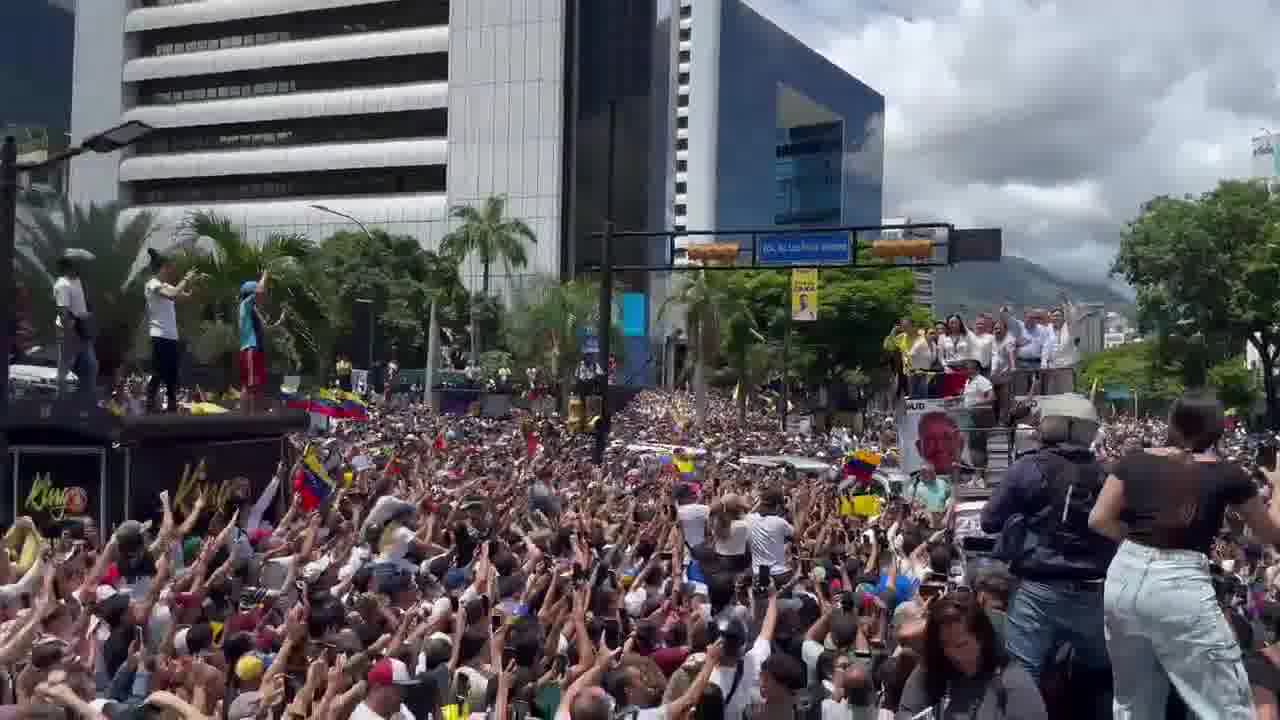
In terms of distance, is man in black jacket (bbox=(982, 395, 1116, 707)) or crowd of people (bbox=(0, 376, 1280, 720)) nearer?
crowd of people (bbox=(0, 376, 1280, 720))

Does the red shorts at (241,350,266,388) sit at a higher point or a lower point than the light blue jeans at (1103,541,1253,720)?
higher

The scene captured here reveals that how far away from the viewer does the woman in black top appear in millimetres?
3689

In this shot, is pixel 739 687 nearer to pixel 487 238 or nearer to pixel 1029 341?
pixel 1029 341

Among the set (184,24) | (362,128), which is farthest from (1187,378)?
(184,24)

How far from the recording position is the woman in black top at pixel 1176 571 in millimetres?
3689

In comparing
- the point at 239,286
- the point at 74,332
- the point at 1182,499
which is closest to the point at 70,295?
the point at 74,332

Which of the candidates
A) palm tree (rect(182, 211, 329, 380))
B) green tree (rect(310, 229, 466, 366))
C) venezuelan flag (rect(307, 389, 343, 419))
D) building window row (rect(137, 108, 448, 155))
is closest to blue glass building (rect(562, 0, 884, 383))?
building window row (rect(137, 108, 448, 155))

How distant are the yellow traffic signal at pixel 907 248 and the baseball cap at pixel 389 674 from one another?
18.2m

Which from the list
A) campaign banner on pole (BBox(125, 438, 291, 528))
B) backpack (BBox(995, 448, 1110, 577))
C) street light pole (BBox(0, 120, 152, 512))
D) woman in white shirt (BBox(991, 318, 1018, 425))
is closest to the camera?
→ backpack (BBox(995, 448, 1110, 577))

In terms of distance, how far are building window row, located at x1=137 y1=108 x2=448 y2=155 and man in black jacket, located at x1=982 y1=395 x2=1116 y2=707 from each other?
199 feet

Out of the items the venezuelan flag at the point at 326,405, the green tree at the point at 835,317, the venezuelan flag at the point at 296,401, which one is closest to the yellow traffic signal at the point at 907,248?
the venezuelan flag at the point at 326,405

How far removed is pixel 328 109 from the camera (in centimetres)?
6288

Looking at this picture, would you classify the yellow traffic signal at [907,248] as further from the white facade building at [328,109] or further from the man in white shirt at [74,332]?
the white facade building at [328,109]

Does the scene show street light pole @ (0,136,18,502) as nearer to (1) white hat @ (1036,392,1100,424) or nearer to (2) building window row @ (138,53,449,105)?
(1) white hat @ (1036,392,1100,424)
